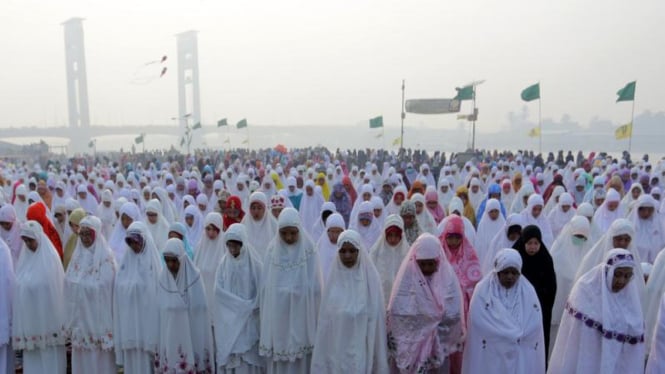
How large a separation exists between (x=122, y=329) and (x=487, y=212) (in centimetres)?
361

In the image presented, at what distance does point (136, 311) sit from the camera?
3451 mm

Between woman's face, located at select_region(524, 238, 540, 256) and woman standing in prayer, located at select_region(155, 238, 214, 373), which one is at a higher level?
woman's face, located at select_region(524, 238, 540, 256)

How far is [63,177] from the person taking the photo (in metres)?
11.7

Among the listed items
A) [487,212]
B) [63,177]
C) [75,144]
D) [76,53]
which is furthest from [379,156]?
[76,53]

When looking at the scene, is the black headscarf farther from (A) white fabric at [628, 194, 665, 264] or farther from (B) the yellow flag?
(B) the yellow flag

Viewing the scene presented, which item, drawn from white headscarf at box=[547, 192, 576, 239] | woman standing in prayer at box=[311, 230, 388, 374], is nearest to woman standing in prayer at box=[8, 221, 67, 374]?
woman standing in prayer at box=[311, 230, 388, 374]

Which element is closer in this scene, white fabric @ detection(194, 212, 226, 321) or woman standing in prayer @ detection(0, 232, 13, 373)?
woman standing in prayer @ detection(0, 232, 13, 373)

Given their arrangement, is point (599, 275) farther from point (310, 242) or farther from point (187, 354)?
point (187, 354)

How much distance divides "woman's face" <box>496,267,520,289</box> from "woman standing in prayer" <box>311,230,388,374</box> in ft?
2.31

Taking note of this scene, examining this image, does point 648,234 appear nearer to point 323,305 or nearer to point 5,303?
point 323,305

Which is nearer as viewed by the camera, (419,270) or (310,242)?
(419,270)

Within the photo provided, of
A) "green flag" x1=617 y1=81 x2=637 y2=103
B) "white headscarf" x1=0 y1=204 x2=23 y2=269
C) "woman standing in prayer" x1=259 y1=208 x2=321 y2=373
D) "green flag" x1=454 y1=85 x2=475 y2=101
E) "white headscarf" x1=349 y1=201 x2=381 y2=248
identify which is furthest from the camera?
"green flag" x1=454 y1=85 x2=475 y2=101

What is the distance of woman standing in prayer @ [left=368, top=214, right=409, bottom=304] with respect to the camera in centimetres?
369

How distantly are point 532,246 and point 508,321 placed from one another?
876 millimetres
